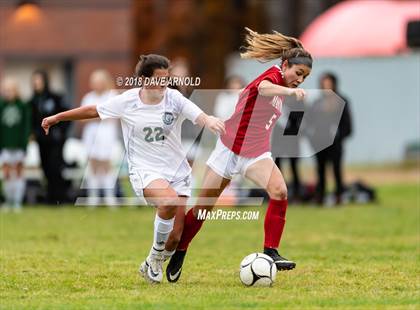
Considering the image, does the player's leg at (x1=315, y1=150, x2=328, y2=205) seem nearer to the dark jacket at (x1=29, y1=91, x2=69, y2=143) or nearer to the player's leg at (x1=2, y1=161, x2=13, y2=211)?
the dark jacket at (x1=29, y1=91, x2=69, y2=143)

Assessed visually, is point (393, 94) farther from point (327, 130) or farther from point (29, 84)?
point (327, 130)

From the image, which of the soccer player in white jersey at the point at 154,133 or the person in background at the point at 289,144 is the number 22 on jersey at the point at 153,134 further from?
the person in background at the point at 289,144

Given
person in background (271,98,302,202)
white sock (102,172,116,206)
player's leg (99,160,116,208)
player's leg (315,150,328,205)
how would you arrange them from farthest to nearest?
player's leg (315,150,328,205) → player's leg (99,160,116,208) → white sock (102,172,116,206) → person in background (271,98,302,202)

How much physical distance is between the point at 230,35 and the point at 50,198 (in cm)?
1870

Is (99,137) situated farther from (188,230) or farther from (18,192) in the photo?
(188,230)

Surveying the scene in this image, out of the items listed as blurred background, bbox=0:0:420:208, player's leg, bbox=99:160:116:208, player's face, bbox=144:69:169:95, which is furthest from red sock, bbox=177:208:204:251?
blurred background, bbox=0:0:420:208

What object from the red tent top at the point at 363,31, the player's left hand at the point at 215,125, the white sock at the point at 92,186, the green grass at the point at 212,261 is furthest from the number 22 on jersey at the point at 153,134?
the red tent top at the point at 363,31

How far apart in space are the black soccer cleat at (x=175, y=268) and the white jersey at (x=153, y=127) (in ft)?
2.18

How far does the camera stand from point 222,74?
122 feet

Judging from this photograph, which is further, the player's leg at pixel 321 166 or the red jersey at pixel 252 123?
the player's leg at pixel 321 166

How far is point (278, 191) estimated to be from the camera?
995 centimetres

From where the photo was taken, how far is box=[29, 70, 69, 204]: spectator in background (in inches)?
760

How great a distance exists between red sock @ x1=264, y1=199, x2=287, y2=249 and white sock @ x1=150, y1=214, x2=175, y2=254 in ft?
2.53

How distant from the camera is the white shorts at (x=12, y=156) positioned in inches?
756
